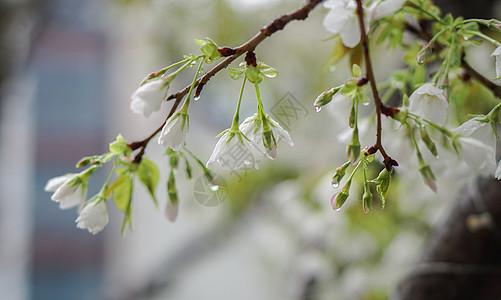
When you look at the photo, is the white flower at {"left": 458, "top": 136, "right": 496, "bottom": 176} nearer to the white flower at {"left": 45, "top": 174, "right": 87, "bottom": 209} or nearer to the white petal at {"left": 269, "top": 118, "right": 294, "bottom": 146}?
the white petal at {"left": 269, "top": 118, "right": 294, "bottom": 146}

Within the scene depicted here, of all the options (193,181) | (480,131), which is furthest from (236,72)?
(193,181)

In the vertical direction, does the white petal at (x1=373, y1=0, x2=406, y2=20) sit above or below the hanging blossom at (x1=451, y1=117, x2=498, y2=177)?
above

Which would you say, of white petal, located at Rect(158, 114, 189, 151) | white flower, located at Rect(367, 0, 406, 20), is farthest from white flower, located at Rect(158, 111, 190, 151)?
white flower, located at Rect(367, 0, 406, 20)

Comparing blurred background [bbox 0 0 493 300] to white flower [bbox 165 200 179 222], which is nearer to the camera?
white flower [bbox 165 200 179 222]

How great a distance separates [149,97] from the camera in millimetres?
189

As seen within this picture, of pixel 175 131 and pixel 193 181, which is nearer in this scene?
pixel 175 131

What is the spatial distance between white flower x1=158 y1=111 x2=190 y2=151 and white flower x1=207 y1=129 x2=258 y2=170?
0.06 ft

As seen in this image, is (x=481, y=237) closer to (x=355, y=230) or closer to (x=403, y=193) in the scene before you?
(x=403, y=193)

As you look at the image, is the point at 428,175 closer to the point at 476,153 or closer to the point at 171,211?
the point at 476,153

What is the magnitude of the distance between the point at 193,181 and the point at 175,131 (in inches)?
10.3

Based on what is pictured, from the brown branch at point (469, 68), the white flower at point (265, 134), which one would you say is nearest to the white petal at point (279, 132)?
the white flower at point (265, 134)

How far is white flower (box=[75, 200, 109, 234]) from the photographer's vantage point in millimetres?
225

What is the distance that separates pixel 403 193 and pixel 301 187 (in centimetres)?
16

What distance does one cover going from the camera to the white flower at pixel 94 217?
22cm
